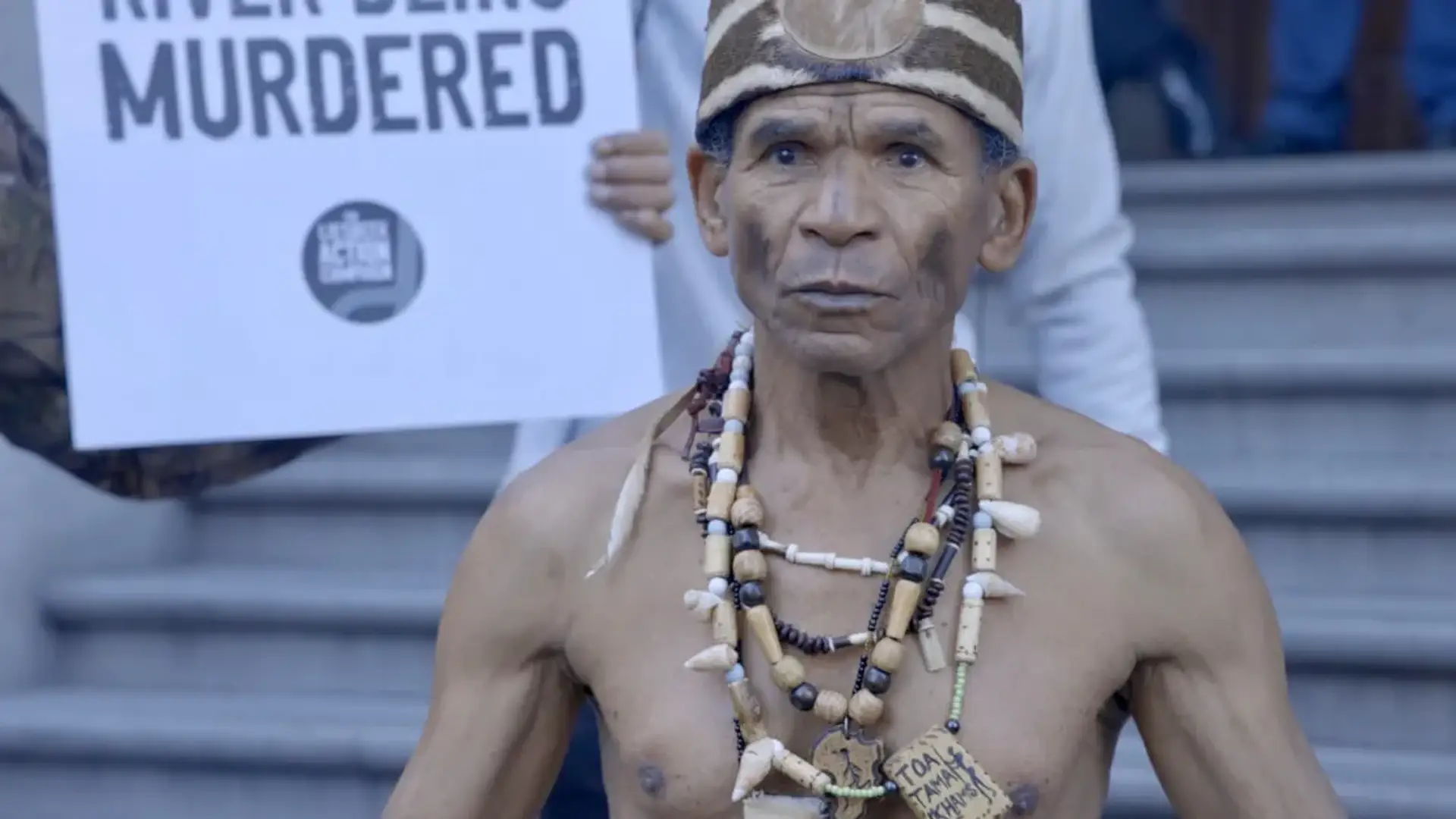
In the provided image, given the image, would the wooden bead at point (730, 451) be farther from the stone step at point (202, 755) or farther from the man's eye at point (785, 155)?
the stone step at point (202, 755)

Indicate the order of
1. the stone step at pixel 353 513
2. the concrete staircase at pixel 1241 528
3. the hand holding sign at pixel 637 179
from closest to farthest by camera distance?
the hand holding sign at pixel 637 179, the concrete staircase at pixel 1241 528, the stone step at pixel 353 513

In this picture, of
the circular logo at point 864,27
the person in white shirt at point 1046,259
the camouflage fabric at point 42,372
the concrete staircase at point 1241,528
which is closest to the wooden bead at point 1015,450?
the circular logo at point 864,27

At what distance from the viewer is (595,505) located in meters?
1.38

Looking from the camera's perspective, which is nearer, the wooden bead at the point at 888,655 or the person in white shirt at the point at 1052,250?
the wooden bead at the point at 888,655

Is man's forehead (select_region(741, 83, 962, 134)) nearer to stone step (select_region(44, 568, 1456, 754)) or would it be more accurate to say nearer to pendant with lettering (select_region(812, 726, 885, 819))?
pendant with lettering (select_region(812, 726, 885, 819))

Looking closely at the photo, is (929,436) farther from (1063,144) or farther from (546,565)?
(1063,144)

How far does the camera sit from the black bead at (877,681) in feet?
4.11

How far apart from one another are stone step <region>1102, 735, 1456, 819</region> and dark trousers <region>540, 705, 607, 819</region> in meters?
0.83

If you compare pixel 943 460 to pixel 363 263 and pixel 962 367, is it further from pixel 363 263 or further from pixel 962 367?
pixel 363 263

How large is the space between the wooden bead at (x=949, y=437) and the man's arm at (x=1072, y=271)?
0.71 metres

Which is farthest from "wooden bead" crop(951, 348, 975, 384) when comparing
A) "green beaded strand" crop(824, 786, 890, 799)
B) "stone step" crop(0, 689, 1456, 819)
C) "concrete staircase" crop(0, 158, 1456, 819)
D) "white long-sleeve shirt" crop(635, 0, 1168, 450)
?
"stone step" crop(0, 689, 1456, 819)

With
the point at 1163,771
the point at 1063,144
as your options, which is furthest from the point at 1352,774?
the point at 1163,771

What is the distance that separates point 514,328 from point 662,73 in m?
0.41

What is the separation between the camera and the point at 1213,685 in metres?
1.28
